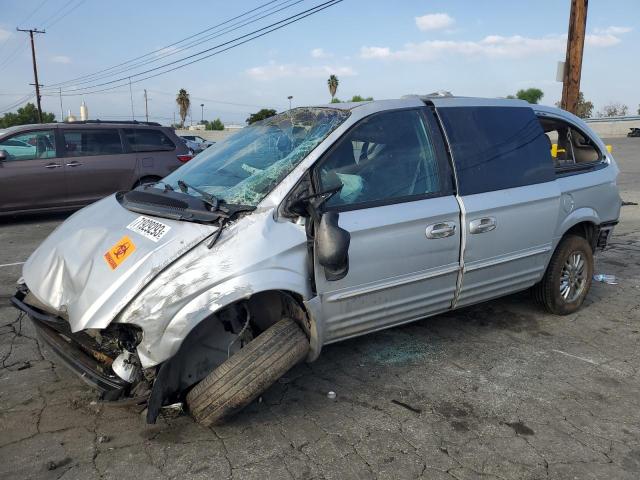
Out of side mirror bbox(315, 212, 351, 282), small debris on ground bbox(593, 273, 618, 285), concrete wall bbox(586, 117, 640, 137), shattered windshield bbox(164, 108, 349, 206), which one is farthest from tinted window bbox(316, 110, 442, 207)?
concrete wall bbox(586, 117, 640, 137)

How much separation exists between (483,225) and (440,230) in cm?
41

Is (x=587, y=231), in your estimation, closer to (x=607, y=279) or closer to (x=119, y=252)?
(x=607, y=279)

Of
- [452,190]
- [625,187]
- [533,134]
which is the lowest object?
[625,187]

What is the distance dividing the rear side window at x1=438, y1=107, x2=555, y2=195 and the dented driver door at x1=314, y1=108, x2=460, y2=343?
7.5 inches

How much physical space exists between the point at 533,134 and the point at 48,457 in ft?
12.9

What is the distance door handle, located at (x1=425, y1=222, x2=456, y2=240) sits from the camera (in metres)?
3.56

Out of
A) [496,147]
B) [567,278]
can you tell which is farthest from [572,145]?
[496,147]

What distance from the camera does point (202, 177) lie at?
11.9 ft

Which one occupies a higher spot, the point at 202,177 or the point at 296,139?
the point at 296,139

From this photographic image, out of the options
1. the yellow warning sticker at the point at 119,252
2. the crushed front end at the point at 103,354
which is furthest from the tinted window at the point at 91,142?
the yellow warning sticker at the point at 119,252

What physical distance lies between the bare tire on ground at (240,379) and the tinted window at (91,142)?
783 centimetres

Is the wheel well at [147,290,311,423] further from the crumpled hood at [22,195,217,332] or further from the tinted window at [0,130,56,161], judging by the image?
the tinted window at [0,130,56,161]

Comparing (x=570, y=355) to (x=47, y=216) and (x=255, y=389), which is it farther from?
(x=47, y=216)

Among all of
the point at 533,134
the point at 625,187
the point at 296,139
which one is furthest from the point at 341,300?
the point at 625,187
